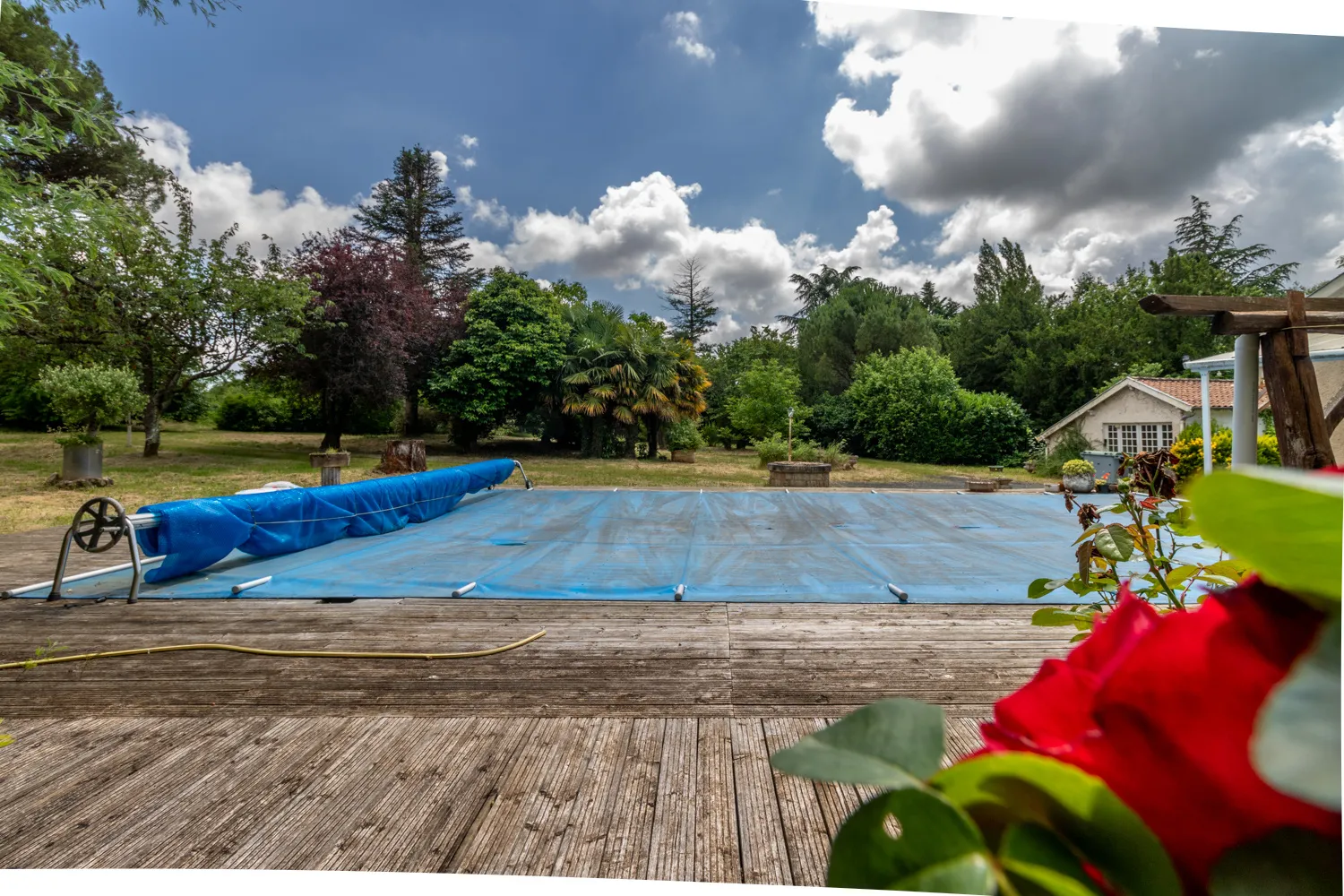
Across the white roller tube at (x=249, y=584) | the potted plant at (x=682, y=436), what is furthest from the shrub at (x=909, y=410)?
the white roller tube at (x=249, y=584)

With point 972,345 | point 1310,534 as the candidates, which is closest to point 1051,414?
point 972,345

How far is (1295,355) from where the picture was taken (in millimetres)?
1153

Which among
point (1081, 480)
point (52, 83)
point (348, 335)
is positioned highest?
point (348, 335)

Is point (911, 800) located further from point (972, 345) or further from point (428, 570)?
point (972, 345)

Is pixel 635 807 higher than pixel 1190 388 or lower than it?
lower

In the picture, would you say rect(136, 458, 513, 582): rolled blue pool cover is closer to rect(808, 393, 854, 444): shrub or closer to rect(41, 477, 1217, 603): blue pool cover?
rect(41, 477, 1217, 603): blue pool cover

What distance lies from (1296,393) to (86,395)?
8.47 metres

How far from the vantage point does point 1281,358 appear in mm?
1166

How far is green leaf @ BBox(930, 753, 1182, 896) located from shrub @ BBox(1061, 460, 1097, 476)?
8.56 metres

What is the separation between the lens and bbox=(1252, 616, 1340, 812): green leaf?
100mm

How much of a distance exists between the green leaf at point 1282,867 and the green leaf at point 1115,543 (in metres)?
0.69

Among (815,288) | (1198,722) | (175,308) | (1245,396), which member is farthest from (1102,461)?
(815,288)

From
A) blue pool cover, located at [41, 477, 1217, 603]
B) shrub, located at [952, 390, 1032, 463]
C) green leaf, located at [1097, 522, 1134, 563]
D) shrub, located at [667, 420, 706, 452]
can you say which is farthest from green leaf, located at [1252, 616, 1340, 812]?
shrub, located at [952, 390, 1032, 463]

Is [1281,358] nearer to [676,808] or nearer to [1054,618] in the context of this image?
[1054,618]
